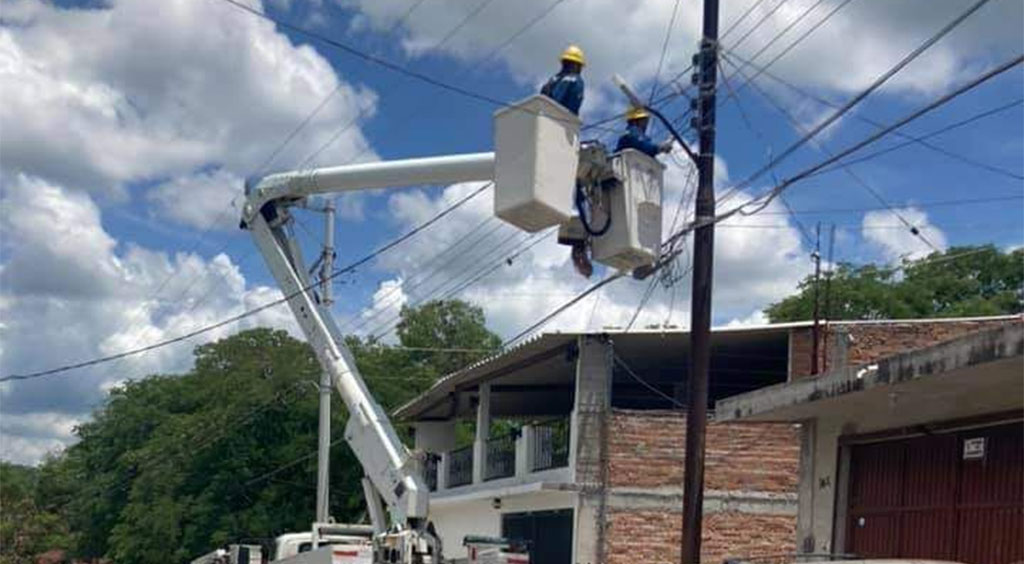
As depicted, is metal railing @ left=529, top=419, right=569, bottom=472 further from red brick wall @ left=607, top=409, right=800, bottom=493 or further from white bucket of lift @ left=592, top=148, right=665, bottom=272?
white bucket of lift @ left=592, top=148, right=665, bottom=272

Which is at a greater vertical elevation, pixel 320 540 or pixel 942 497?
pixel 942 497

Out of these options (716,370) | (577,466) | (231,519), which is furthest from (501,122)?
(231,519)

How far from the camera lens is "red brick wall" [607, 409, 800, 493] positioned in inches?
932

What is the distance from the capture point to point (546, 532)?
84.6 feet

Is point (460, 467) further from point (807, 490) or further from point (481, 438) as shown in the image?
point (807, 490)

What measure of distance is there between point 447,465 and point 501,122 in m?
23.1

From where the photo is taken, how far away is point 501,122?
A: 11180 millimetres

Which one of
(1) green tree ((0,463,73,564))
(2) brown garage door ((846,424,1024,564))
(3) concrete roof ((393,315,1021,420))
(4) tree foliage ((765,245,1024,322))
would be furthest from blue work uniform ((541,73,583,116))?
(1) green tree ((0,463,73,564))

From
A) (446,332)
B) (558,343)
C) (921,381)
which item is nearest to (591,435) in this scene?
(558,343)

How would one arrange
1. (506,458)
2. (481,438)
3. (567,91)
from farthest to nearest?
(481,438)
(506,458)
(567,91)

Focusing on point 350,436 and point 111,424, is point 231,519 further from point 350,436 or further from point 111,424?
point 350,436

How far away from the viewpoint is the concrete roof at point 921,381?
10.8m

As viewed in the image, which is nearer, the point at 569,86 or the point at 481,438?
the point at 569,86

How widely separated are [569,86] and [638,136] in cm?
139
